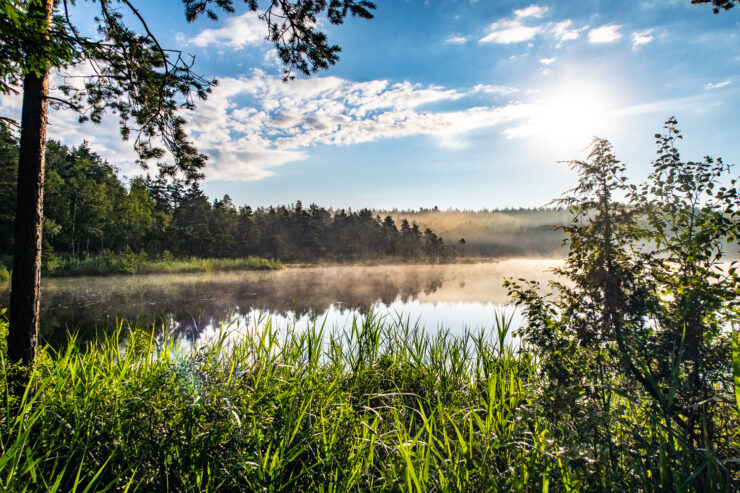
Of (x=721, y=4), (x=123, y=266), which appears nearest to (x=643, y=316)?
(x=721, y=4)

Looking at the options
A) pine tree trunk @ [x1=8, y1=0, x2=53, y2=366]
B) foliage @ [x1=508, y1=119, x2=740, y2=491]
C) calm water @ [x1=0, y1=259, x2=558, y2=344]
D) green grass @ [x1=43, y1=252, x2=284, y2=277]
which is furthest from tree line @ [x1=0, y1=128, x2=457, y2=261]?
foliage @ [x1=508, y1=119, x2=740, y2=491]

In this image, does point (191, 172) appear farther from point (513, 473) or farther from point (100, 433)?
point (513, 473)

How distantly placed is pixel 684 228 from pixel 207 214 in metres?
39.3

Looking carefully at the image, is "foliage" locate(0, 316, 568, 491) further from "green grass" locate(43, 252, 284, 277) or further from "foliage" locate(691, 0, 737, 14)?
"green grass" locate(43, 252, 284, 277)

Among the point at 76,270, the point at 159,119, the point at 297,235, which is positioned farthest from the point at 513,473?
the point at 297,235

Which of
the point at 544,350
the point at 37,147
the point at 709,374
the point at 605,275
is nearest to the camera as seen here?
the point at 709,374

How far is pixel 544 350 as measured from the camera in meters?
2.59

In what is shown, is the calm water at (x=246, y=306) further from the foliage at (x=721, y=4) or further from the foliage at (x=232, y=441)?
the foliage at (x=721, y=4)

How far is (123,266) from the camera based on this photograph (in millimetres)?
→ 23703

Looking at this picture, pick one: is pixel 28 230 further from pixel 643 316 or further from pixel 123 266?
pixel 123 266

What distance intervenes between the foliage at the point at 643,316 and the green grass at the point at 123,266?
2695 cm

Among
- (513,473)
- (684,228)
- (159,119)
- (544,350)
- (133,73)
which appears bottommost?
(513,473)

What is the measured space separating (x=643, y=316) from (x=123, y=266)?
28.7m

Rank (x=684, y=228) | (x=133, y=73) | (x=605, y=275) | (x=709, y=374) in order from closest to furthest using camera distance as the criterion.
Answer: (x=709, y=374), (x=684, y=228), (x=605, y=275), (x=133, y=73)
